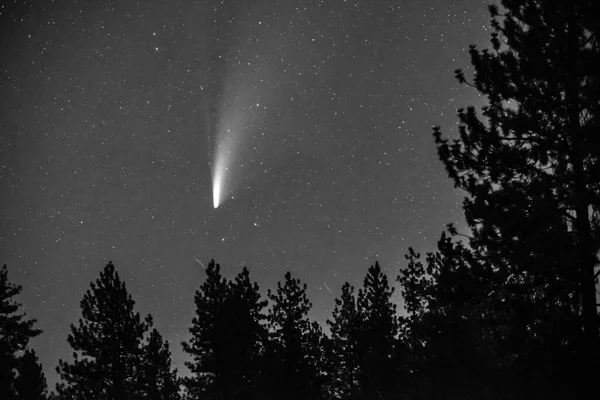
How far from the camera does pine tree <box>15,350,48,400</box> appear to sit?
117 feet

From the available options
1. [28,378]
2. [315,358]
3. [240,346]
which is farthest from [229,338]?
[28,378]

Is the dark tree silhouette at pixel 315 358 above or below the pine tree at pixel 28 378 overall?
below

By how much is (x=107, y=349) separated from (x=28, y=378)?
1411 cm

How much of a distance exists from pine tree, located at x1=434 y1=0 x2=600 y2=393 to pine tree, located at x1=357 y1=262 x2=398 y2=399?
70.9 ft

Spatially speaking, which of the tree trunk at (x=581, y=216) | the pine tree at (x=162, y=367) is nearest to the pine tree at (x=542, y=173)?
the tree trunk at (x=581, y=216)

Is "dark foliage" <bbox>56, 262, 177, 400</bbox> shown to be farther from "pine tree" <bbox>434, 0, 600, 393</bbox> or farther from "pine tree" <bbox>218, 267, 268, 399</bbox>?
"pine tree" <bbox>434, 0, 600, 393</bbox>

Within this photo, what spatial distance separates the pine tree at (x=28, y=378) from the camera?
117ft

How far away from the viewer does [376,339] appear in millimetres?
32906

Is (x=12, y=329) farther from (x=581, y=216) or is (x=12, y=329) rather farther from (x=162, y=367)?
(x=581, y=216)

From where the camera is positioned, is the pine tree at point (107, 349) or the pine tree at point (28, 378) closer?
the pine tree at point (107, 349)

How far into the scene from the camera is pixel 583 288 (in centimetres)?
947

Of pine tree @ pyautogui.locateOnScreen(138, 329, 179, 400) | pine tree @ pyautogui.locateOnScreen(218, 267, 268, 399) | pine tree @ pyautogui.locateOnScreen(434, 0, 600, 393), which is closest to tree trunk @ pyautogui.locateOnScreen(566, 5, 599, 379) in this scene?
pine tree @ pyautogui.locateOnScreen(434, 0, 600, 393)

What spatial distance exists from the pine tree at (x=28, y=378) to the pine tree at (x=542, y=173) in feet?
115

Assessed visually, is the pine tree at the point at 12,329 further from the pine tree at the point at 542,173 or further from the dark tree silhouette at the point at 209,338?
the pine tree at the point at 542,173
